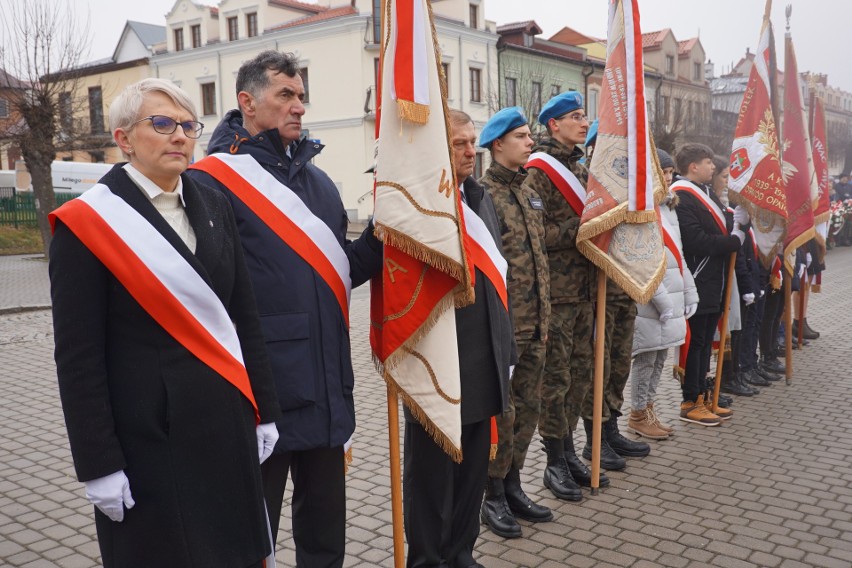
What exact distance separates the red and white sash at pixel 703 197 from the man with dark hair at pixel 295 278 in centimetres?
375

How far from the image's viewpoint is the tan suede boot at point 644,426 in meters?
5.86

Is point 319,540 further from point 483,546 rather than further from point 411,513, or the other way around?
point 483,546

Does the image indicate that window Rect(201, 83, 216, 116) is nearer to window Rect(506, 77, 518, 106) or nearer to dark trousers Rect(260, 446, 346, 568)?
window Rect(506, 77, 518, 106)

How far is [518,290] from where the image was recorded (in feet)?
13.7

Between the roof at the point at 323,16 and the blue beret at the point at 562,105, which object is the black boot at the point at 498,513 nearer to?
the blue beret at the point at 562,105

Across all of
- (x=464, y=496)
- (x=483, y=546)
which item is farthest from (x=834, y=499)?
(x=464, y=496)

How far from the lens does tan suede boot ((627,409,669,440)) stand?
5855 mm

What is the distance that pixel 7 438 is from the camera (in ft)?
19.6

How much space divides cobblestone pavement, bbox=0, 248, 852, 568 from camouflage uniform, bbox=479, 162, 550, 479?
20.9 inches

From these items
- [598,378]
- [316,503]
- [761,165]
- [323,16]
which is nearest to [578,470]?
[598,378]

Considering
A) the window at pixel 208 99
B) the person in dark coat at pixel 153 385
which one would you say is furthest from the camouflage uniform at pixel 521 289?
the window at pixel 208 99

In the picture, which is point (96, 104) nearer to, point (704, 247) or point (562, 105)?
point (704, 247)

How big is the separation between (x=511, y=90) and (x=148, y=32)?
62.5 ft

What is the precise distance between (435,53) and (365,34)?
2818 centimetres
